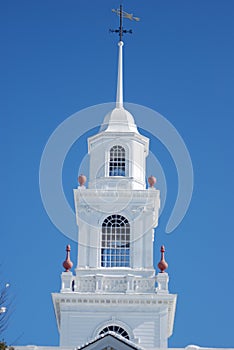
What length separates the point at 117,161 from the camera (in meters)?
63.3

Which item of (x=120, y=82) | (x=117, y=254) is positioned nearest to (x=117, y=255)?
(x=117, y=254)

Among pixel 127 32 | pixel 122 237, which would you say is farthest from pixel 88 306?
pixel 127 32

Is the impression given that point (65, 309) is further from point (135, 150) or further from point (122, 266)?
point (135, 150)

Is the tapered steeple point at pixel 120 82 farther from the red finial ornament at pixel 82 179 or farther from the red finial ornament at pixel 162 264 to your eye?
the red finial ornament at pixel 162 264

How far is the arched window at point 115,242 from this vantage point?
199ft

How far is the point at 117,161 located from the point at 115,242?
4.77 m

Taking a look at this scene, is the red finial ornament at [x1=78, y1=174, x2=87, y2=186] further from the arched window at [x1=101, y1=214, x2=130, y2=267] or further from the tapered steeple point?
the tapered steeple point

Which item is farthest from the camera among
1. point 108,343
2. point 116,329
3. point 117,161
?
point 117,161

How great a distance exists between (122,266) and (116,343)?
1487 cm

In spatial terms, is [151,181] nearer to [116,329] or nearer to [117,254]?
[117,254]

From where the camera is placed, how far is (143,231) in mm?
61281

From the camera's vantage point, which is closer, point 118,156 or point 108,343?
point 108,343

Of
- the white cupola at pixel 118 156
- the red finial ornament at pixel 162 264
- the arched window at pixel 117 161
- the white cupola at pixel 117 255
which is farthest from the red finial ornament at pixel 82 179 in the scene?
the red finial ornament at pixel 162 264

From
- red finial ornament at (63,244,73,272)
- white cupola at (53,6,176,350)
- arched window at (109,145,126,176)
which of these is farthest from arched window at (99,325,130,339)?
arched window at (109,145,126,176)
